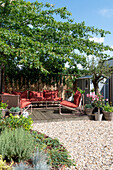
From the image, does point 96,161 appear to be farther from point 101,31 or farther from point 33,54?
point 101,31

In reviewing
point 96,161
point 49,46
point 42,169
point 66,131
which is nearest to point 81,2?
point 49,46

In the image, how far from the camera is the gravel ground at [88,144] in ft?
9.22

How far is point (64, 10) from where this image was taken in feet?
33.4

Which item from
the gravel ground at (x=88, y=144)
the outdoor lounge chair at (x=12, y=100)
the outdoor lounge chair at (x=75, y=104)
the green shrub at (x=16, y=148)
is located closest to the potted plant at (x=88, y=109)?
the outdoor lounge chair at (x=75, y=104)

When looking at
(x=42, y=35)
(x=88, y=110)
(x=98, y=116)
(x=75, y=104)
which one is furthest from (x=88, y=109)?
(x=42, y=35)

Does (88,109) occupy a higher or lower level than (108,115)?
higher

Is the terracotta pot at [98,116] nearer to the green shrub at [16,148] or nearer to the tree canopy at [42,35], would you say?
the tree canopy at [42,35]

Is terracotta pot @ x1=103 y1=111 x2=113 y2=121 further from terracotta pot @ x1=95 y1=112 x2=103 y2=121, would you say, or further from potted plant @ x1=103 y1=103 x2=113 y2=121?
terracotta pot @ x1=95 y1=112 x2=103 y2=121

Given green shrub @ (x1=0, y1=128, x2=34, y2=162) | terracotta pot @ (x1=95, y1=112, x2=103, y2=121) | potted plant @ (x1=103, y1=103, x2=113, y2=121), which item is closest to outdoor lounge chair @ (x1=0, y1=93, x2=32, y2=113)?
terracotta pot @ (x1=95, y1=112, x2=103, y2=121)

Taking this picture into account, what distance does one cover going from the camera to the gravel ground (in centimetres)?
281

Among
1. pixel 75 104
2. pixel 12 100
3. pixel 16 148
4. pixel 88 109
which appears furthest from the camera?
pixel 75 104

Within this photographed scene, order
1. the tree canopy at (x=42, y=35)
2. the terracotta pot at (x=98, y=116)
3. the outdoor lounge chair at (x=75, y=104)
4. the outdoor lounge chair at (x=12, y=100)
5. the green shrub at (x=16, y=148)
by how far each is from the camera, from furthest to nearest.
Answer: the tree canopy at (x=42, y=35), the outdoor lounge chair at (x=75, y=104), the terracotta pot at (x=98, y=116), the outdoor lounge chair at (x=12, y=100), the green shrub at (x=16, y=148)

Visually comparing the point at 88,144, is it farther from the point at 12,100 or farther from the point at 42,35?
the point at 42,35

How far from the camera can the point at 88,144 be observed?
147 inches
